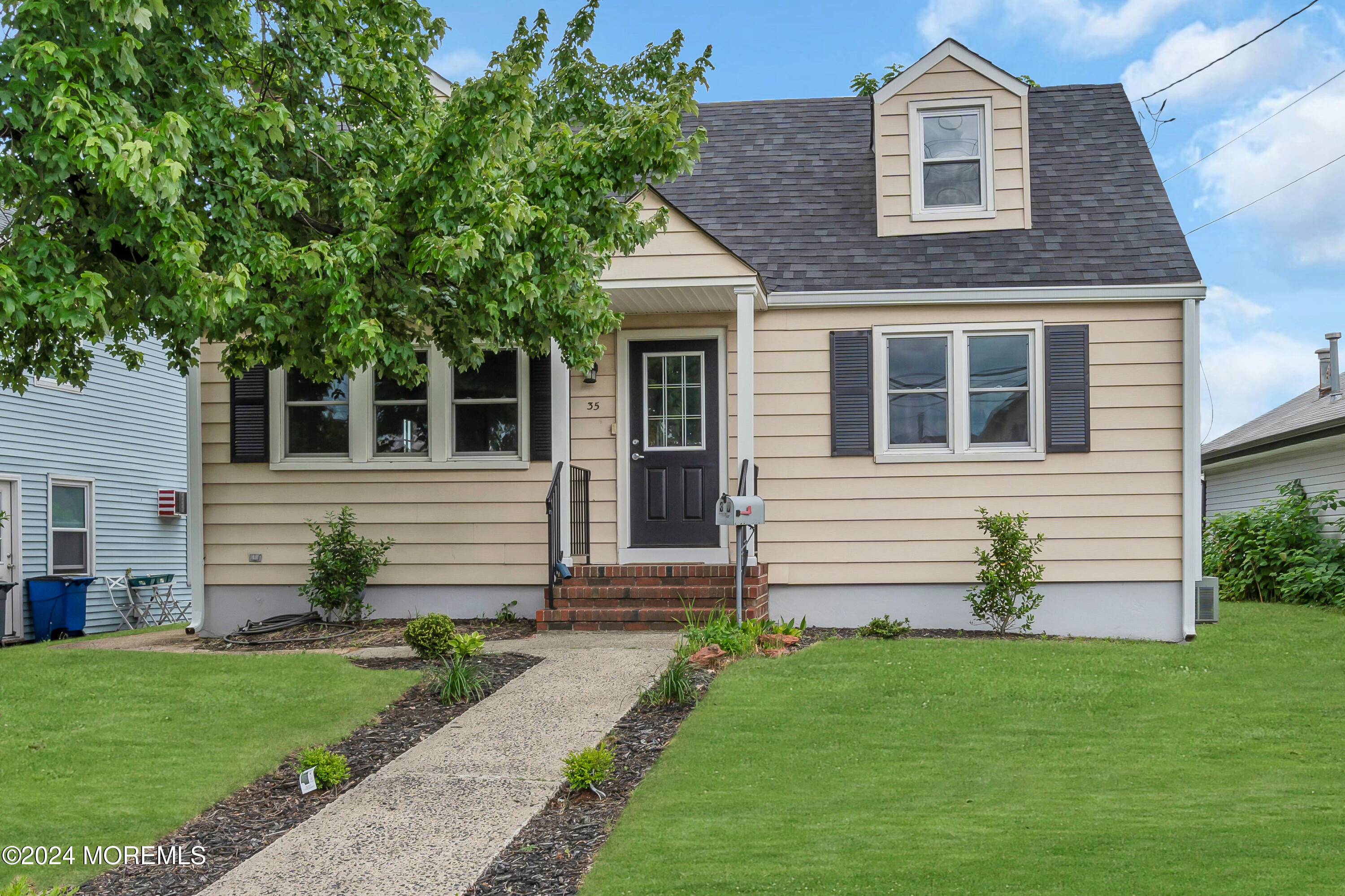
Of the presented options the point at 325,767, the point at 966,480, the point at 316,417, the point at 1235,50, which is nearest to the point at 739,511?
the point at 966,480

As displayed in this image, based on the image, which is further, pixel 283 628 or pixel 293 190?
pixel 283 628

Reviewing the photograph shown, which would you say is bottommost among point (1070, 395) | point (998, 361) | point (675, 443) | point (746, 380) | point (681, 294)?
point (675, 443)

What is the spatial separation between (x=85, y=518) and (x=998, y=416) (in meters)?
13.4

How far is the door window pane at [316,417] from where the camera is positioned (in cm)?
1059

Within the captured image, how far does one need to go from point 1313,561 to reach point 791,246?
819cm

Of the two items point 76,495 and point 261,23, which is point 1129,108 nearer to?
point 261,23

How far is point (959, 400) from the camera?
1008 cm

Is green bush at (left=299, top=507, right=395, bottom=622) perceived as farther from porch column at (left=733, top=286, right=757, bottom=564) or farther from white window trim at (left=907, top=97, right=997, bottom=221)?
white window trim at (left=907, top=97, right=997, bottom=221)

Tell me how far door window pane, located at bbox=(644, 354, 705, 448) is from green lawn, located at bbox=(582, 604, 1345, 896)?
3.03 m

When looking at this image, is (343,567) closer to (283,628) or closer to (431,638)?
(283,628)

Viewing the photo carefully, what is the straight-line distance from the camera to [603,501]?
10.3 m

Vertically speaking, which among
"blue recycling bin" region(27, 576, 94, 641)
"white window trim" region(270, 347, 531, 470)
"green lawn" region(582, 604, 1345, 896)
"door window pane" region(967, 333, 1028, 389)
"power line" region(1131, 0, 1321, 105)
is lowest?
"blue recycling bin" region(27, 576, 94, 641)

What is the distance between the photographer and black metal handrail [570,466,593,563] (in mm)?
10117

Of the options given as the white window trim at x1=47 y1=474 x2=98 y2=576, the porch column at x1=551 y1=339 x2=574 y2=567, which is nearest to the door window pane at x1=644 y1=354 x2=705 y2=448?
the porch column at x1=551 y1=339 x2=574 y2=567
